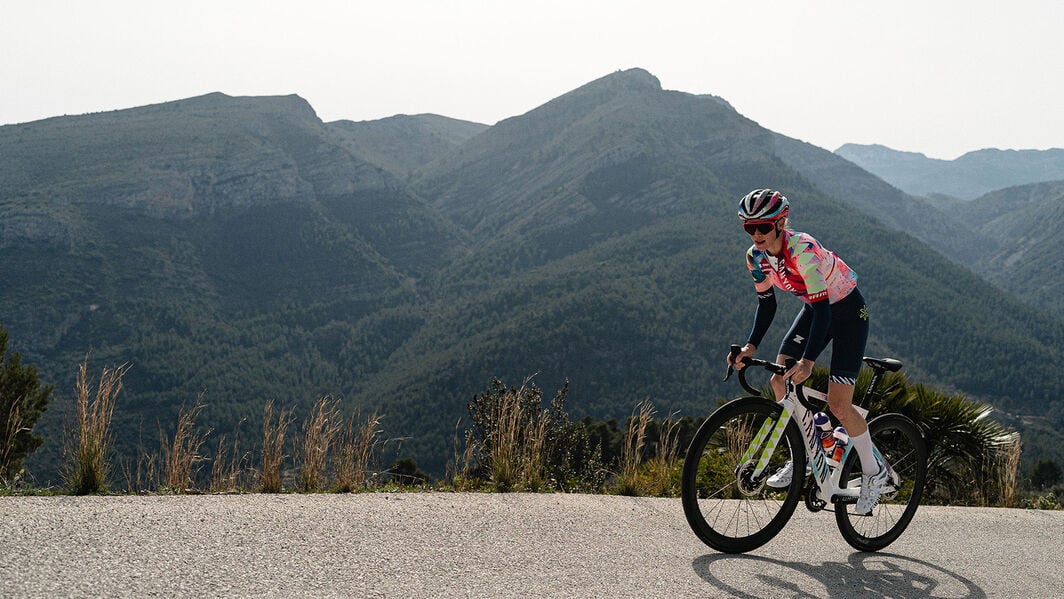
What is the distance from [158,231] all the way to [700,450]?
13473 centimetres

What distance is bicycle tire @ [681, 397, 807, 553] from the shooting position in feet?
13.1

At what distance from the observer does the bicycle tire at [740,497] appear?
3992mm

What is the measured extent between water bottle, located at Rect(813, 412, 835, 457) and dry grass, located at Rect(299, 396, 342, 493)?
3.24 meters

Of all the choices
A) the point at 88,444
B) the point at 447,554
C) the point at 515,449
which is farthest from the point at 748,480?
the point at 88,444

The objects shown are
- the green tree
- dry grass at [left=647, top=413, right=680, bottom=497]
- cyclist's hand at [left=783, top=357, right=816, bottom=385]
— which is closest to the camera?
A: cyclist's hand at [left=783, top=357, right=816, bottom=385]

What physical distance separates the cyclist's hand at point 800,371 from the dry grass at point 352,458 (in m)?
2.95

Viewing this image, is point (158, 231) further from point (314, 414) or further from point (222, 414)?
point (314, 414)

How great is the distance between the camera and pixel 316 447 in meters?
5.23

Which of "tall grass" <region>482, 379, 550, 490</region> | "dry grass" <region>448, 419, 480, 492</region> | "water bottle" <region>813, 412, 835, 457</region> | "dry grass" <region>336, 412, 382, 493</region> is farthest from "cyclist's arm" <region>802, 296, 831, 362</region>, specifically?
"dry grass" <region>336, 412, 382, 493</region>

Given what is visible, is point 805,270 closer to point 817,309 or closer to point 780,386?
point 817,309

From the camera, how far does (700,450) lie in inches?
157

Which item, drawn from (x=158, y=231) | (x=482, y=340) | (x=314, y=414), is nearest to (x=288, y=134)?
(x=158, y=231)

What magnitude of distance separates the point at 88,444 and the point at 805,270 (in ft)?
14.4

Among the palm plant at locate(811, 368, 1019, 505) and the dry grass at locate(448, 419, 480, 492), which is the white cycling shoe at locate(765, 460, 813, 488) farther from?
the palm plant at locate(811, 368, 1019, 505)
